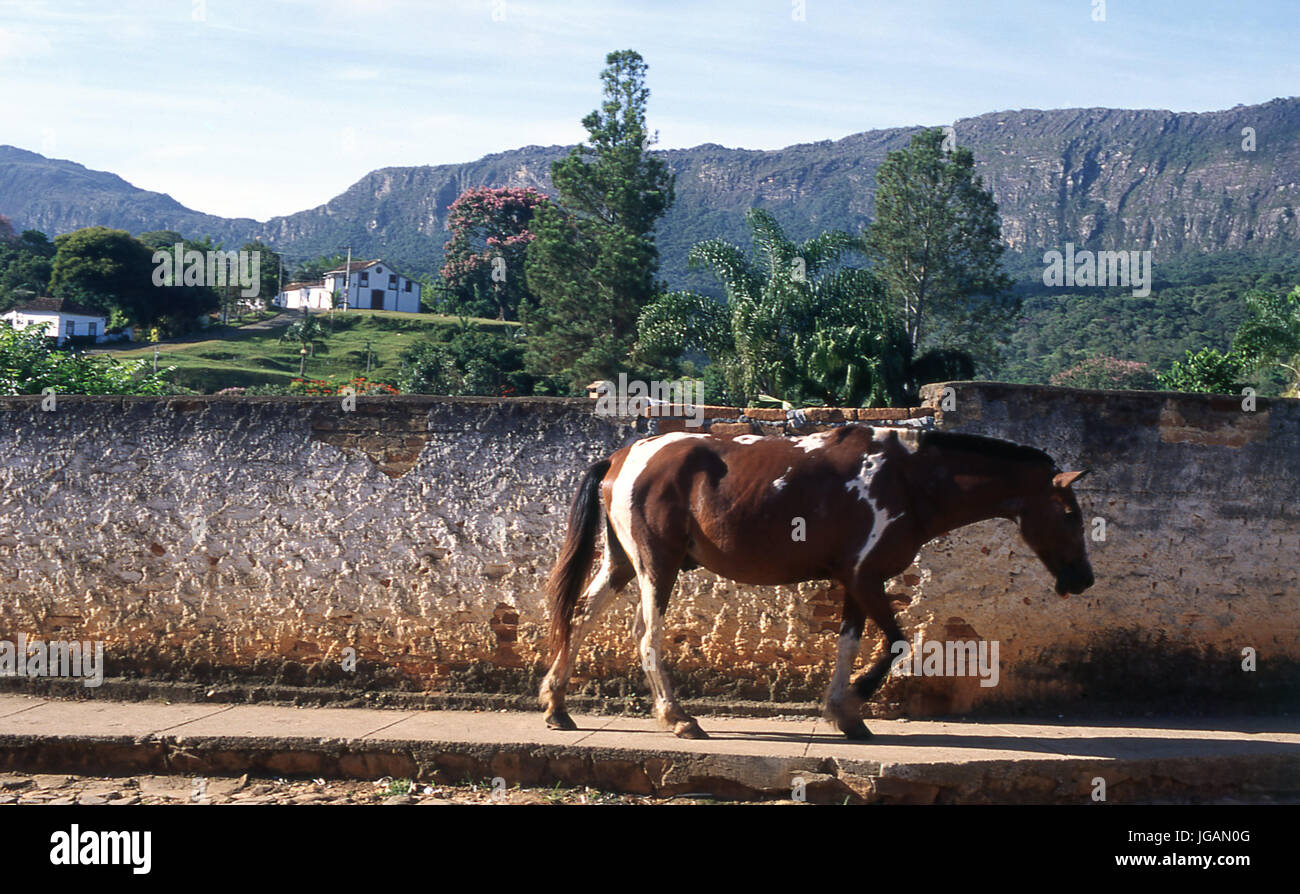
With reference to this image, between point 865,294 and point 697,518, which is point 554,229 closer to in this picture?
point 865,294

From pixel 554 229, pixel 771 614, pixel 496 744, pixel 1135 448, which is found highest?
pixel 554 229

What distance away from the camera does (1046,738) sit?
5.36 m

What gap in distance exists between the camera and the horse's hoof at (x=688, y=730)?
Answer: 527 centimetres

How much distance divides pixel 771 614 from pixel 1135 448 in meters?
2.21

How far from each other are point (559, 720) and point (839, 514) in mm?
1785

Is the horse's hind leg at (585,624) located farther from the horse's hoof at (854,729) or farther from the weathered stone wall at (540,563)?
the horse's hoof at (854,729)

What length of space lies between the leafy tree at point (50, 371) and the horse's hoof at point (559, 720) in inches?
236

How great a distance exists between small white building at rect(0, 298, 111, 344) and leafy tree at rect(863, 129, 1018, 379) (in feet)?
149

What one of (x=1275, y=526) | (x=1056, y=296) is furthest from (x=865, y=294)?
(x=1056, y=296)

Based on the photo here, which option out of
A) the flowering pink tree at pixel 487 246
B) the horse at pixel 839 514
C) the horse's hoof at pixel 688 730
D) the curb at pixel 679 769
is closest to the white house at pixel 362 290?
the flowering pink tree at pixel 487 246

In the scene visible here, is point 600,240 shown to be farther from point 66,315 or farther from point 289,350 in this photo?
point 66,315

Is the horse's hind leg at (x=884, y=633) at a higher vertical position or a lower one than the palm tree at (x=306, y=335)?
lower

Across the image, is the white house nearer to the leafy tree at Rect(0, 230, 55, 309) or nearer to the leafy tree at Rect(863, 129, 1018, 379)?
the leafy tree at Rect(0, 230, 55, 309)

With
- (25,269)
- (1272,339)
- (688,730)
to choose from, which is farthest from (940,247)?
(25,269)
